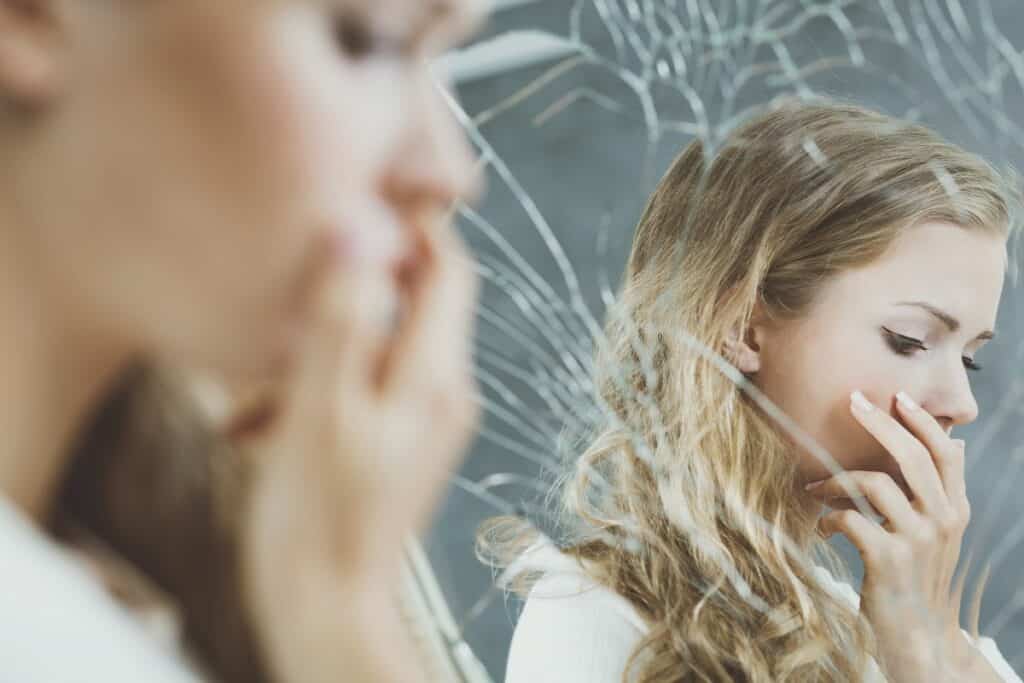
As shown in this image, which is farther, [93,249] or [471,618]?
[471,618]

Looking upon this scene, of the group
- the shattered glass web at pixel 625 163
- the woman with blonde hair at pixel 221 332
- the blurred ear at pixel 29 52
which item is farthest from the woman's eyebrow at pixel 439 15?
the shattered glass web at pixel 625 163

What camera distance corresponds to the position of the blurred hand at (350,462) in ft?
1.10

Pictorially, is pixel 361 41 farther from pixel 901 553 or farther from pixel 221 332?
pixel 901 553

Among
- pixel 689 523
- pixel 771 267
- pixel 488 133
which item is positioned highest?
pixel 488 133

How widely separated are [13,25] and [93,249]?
6cm

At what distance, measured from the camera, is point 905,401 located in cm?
73

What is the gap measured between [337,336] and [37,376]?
0.28 feet

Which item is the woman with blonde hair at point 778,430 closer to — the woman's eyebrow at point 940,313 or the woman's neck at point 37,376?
the woman's eyebrow at point 940,313

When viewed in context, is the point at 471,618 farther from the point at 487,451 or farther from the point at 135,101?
the point at 135,101

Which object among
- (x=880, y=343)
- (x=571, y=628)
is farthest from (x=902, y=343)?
(x=571, y=628)

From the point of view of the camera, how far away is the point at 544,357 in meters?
0.70

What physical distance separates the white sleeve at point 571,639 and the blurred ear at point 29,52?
52 cm

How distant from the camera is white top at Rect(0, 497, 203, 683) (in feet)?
0.95

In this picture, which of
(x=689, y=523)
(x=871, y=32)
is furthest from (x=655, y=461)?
(x=871, y=32)
